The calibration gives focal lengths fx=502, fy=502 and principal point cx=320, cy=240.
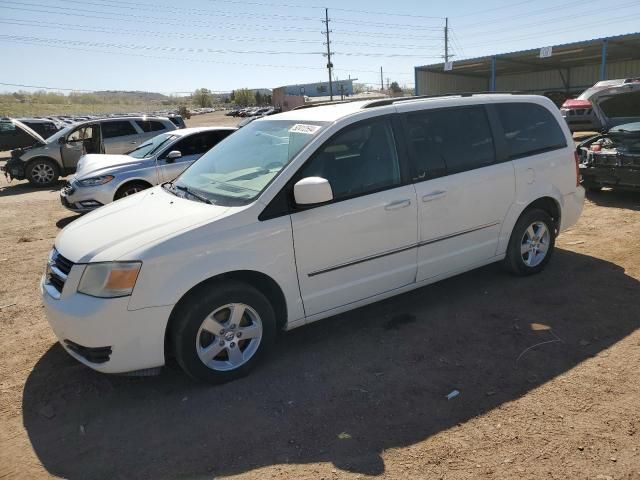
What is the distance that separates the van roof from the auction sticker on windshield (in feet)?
0.29

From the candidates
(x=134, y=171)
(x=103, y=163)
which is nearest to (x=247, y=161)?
(x=134, y=171)

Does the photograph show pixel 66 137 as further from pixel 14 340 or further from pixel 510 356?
pixel 510 356

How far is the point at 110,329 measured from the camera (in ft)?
10.1

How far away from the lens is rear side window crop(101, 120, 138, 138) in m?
12.9

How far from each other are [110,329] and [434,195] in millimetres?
2641

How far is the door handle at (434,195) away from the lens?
13.5 ft

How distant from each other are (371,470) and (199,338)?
4.61 feet

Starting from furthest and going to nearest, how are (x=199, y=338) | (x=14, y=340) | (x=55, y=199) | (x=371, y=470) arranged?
1. (x=55, y=199)
2. (x=14, y=340)
3. (x=199, y=338)
4. (x=371, y=470)

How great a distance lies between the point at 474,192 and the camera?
4426 mm

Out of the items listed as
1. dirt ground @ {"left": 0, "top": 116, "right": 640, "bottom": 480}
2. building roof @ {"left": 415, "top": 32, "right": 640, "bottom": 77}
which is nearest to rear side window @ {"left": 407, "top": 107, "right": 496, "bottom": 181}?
dirt ground @ {"left": 0, "top": 116, "right": 640, "bottom": 480}

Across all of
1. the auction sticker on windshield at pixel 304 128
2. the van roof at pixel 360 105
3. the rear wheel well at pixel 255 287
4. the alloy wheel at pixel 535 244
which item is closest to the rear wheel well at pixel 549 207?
the alloy wheel at pixel 535 244

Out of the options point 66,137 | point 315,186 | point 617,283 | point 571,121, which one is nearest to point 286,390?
point 315,186

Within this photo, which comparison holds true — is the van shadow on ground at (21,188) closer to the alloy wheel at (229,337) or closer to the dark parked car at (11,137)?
the dark parked car at (11,137)

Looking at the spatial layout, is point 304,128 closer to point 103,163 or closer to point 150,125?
point 103,163
